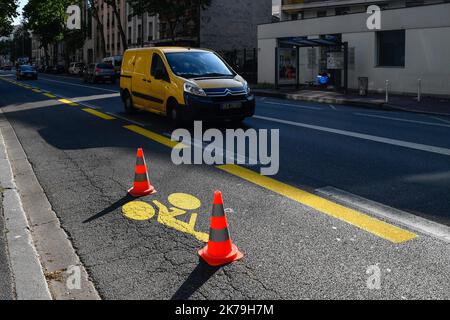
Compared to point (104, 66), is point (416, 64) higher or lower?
lower

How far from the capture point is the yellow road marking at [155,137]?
381 inches

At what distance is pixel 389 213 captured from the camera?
5.30 meters

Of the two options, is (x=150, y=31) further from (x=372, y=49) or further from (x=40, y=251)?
(x=40, y=251)

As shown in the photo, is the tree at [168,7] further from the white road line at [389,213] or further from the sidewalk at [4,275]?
the sidewalk at [4,275]

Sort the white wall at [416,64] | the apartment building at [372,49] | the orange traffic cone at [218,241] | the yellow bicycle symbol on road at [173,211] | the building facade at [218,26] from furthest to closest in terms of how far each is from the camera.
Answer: the building facade at [218,26]
the apartment building at [372,49]
the white wall at [416,64]
the yellow bicycle symbol on road at [173,211]
the orange traffic cone at [218,241]

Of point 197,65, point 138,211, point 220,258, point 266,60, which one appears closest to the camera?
point 220,258

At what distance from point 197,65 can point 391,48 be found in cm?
1551

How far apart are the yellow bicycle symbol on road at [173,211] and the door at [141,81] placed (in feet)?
24.1

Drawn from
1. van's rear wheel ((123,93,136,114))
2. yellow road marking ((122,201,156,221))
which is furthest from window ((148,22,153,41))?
yellow road marking ((122,201,156,221))

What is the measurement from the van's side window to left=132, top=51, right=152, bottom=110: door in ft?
0.87

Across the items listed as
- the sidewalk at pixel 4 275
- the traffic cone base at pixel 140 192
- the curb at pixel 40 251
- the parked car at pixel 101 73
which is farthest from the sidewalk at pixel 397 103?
the parked car at pixel 101 73

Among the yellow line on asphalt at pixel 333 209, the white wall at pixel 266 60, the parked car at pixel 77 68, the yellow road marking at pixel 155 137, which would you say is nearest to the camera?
the yellow line on asphalt at pixel 333 209

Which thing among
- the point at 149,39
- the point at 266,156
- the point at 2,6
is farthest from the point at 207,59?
the point at 149,39

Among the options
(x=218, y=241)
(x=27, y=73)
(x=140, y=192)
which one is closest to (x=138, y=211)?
(x=140, y=192)
